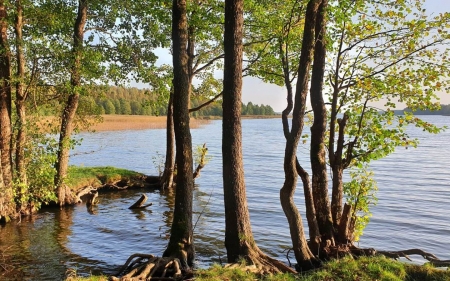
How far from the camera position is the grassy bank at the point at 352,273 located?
966 centimetres

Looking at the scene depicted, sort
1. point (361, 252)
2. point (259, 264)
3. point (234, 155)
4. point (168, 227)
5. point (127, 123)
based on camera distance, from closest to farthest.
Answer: point (259, 264) < point (234, 155) < point (361, 252) < point (168, 227) < point (127, 123)

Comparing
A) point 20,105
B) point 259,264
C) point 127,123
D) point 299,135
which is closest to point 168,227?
point 20,105

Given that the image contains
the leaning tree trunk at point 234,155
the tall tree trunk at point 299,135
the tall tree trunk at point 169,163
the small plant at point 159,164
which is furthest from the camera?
the small plant at point 159,164

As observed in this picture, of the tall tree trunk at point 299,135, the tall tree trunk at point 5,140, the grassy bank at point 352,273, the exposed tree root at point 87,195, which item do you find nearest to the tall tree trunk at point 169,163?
the exposed tree root at point 87,195

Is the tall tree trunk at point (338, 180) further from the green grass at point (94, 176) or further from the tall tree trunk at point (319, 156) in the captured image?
the green grass at point (94, 176)

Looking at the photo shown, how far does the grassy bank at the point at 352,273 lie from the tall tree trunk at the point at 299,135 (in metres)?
0.90

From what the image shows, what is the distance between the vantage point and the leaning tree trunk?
10.7 metres

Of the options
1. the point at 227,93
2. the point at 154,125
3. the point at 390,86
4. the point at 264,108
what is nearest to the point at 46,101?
the point at 227,93

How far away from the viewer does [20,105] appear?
17.1 m

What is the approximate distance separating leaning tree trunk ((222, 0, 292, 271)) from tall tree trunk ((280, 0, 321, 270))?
0.85 metres

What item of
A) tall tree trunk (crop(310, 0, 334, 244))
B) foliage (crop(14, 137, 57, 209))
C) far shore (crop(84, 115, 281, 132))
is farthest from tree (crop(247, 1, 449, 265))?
far shore (crop(84, 115, 281, 132))

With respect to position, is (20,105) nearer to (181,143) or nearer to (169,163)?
(181,143)

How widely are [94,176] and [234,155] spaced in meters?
16.7

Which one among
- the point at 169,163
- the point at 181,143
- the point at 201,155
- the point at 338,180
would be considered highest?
the point at 181,143
